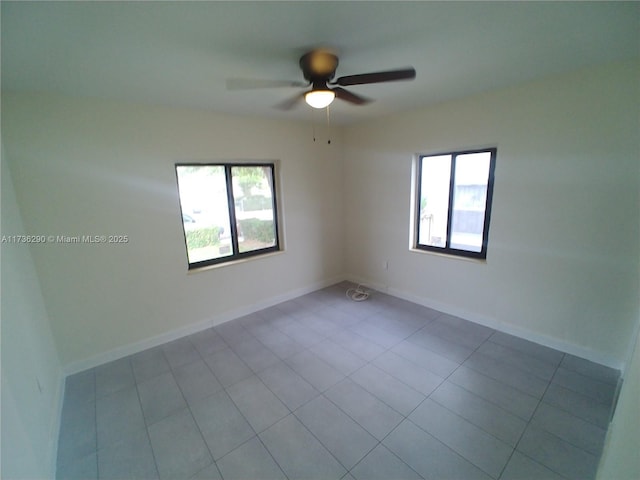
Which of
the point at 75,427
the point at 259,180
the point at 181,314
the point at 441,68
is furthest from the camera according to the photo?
the point at 259,180

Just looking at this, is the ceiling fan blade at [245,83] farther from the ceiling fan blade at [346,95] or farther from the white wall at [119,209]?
the white wall at [119,209]

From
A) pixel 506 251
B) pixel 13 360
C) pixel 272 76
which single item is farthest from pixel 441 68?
pixel 13 360

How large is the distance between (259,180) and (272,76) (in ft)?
5.09

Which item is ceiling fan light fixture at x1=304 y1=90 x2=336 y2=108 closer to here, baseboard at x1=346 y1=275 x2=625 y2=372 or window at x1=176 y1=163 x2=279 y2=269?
window at x1=176 y1=163 x2=279 y2=269

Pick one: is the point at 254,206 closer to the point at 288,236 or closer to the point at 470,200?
the point at 288,236

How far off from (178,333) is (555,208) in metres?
3.89

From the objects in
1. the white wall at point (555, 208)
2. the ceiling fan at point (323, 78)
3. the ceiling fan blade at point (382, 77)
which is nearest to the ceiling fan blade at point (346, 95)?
the ceiling fan at point (323, 78)

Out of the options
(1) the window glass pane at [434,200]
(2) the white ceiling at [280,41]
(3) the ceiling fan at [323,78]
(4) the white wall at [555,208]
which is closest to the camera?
(2) the white ceiling at [280,41]

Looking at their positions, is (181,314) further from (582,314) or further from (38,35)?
(582,314)

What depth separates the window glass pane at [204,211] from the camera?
9.53 ft

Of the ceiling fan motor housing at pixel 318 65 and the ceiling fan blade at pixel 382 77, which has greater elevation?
the ceiling fan motor housing at pixel 318 65

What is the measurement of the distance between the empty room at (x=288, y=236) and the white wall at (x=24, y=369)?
25mm

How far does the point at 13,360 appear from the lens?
1.37 m

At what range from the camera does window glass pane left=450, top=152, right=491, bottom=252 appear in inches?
112
